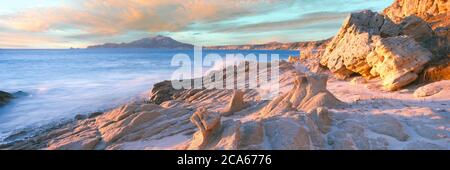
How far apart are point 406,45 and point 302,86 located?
486 centimetres

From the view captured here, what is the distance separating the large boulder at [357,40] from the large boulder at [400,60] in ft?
3.62

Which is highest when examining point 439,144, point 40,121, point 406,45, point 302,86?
point 406,45

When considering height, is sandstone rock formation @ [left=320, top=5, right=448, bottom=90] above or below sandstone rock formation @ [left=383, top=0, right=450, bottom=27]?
below

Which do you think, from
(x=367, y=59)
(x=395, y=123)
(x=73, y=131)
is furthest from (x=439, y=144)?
(x=73, y=131)

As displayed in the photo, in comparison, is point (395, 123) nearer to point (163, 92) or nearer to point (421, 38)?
point (421, 38)

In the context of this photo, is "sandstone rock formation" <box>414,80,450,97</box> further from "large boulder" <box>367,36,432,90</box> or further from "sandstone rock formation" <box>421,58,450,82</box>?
"large boulder" <box>367,36,432,90</box>

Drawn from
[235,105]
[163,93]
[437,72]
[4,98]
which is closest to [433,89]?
[437,72]

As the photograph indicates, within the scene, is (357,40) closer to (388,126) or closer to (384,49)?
(384,49)

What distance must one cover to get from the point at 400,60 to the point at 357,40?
2912 mm

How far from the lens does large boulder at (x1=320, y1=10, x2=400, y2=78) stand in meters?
12.3

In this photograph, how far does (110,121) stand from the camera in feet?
27.0

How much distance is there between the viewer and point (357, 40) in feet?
41.9

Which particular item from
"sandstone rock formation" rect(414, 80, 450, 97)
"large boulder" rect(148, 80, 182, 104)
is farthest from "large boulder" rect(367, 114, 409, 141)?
"large boulder" rect(148, 80, 182, 104)

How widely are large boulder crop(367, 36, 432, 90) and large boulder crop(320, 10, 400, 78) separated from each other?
3.62ft
